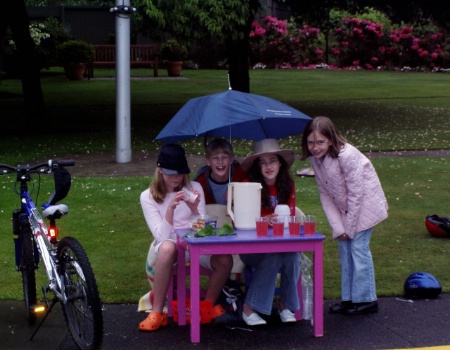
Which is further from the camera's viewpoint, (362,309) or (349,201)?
(362,309)

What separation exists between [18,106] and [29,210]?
73.6 feet

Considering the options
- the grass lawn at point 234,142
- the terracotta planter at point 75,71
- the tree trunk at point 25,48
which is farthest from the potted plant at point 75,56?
the tree trunk at point 25,48

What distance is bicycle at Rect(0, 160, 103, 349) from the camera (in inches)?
218

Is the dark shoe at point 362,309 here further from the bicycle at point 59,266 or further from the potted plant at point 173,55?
the potted plant at point 173,55

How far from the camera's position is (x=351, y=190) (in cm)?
654

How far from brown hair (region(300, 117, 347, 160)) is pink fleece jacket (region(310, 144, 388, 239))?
0.04 m

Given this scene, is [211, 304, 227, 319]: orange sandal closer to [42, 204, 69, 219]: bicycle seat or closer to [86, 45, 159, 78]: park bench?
[42, 204, 69, 219]: bicycle seat

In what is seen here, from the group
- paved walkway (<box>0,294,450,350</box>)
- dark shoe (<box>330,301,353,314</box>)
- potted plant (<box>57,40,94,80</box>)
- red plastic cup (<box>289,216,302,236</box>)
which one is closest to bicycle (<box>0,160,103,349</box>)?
paved walkway (<box>0,294,450,350</box>)

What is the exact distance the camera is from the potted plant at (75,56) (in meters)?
38.2

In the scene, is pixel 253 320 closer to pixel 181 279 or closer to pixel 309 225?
pixel 181 279

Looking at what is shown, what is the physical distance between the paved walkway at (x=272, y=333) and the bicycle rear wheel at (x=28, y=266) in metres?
0.16

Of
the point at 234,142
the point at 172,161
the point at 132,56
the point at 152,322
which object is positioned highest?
the point at 172,161

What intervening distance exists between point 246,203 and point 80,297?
1305 mm

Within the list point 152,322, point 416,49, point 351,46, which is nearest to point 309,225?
point 152,322
